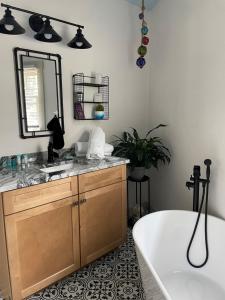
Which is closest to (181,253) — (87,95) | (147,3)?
(87,95)

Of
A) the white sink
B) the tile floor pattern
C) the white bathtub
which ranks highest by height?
the white sink

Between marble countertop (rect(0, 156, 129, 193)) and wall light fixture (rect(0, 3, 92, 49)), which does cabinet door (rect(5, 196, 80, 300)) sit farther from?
wall light fixture (rect(0, 3, 92, 49))

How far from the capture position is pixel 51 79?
2.00 meters

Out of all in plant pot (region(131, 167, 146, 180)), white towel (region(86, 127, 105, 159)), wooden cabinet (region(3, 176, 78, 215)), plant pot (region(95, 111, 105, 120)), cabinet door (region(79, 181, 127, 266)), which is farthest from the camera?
plant pot (region(131, 167, 146, 180))

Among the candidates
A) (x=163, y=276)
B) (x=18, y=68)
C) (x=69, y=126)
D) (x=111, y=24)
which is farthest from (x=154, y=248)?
(x=111, y=24)

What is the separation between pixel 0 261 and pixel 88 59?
185cm

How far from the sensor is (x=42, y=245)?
1.60 meters

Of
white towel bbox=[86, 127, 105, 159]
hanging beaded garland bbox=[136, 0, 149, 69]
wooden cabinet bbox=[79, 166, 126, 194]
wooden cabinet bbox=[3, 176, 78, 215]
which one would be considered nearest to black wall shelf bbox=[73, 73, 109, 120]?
white towel bbox=[86, 127, 105, 159]

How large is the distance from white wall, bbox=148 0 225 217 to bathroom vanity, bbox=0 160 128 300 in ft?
2.44

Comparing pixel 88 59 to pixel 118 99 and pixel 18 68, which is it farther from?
pixel 18 68

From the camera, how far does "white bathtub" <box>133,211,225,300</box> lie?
1695 mm

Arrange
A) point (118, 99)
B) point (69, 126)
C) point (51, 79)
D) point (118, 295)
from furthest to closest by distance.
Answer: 1. point (118, 99)
2. point (69, 126)
3. point (51, 79)
4. point (118, 295)

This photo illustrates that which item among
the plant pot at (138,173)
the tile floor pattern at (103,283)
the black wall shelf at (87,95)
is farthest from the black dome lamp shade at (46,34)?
the tile floor pattern at (103,283)

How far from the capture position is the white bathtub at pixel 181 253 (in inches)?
66.7
